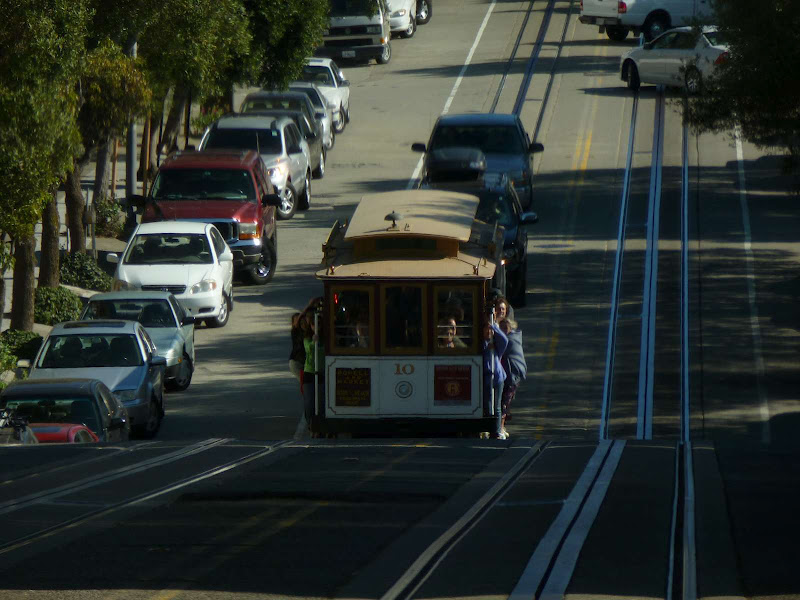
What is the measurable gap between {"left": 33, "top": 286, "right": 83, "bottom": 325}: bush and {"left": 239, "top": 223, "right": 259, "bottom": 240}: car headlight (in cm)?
333

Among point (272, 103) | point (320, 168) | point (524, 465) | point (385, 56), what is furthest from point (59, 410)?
point (385, 56)

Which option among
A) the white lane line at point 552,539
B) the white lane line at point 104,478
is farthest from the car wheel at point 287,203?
the white lane line at point 552,539

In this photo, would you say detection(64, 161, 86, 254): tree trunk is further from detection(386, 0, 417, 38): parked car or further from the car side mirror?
detection(386, 0, 417, 38): parked car

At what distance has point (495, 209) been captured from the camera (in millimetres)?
22688

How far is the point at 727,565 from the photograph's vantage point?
828 centimetres

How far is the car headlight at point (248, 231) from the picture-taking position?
2506 cm

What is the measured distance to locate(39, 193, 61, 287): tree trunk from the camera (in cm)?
2225

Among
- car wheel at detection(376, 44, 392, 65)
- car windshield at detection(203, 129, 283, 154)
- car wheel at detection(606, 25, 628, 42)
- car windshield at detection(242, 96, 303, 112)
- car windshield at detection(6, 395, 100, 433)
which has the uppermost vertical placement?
car wheel at detection(606, 25, 628, 42)

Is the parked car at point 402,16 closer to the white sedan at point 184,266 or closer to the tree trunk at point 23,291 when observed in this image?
the white sedan at point 184,266

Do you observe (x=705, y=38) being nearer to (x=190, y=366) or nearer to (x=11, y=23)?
(x=190, y=366)

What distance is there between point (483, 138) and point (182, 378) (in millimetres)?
10576

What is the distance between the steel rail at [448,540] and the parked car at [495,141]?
49.5 ft

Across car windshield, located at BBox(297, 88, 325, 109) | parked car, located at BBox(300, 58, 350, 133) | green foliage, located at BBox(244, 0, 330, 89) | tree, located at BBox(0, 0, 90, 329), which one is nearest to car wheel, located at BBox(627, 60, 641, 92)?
parked car, located at BBox(300, 58, 350, 133)

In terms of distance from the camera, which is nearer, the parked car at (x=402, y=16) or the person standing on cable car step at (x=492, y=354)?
the person standing on cable car step at (x=492, y=354)
